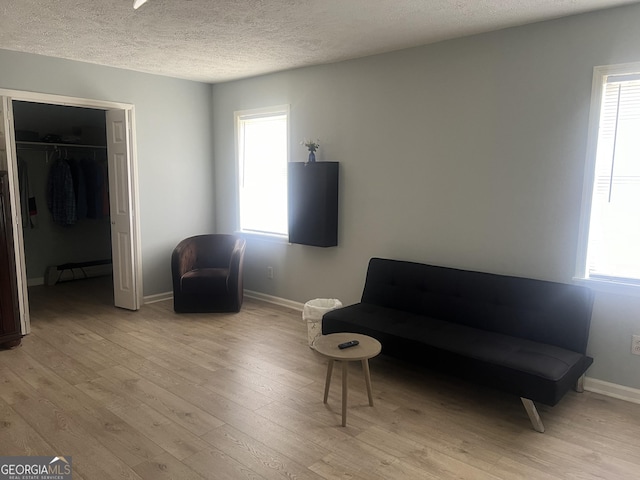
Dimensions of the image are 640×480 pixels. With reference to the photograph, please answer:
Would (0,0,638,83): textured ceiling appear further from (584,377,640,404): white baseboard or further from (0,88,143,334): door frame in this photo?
(584,377,640,404): white baseboard

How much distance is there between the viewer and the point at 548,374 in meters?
2.59

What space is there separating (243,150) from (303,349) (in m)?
2.59

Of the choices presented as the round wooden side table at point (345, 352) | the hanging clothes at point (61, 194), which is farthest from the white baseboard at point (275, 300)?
the hanging clothes at point (61, 194)

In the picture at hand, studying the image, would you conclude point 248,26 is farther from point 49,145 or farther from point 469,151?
point 49,145

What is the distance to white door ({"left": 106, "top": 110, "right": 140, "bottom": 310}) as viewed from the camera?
479 cm

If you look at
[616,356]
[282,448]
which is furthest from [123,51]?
[616,356]

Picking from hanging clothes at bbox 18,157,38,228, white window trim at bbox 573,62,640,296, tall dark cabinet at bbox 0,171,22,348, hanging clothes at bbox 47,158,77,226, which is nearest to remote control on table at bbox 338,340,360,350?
white window trim at bbox 573,62,640,296

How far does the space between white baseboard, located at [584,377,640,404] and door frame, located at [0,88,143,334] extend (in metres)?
4.18

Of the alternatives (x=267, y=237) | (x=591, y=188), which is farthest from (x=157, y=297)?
(x=591, y=188)

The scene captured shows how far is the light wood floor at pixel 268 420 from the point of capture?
234cm

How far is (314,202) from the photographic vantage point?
173 inches

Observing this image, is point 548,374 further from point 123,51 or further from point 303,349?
point 123,51

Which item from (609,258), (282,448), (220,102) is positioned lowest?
(282,448)

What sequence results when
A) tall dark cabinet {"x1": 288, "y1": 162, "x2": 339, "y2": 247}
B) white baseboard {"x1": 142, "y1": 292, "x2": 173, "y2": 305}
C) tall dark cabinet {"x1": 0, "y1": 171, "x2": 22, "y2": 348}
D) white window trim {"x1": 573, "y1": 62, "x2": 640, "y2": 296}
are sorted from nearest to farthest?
white window trim {"x1": 573, "y1": 62, "x2": 640, "y2": 296} < tall dark cabinet {"x1": 0, "y1": 171, "x2": 22, "y2": 348} < tall dark cabinet {"x1": 288, "y1": 162, "x2": 339, "y2": 247} < white baseboard {"x1": 142, "y1": 292, "x2": 173, "y2": 305}
